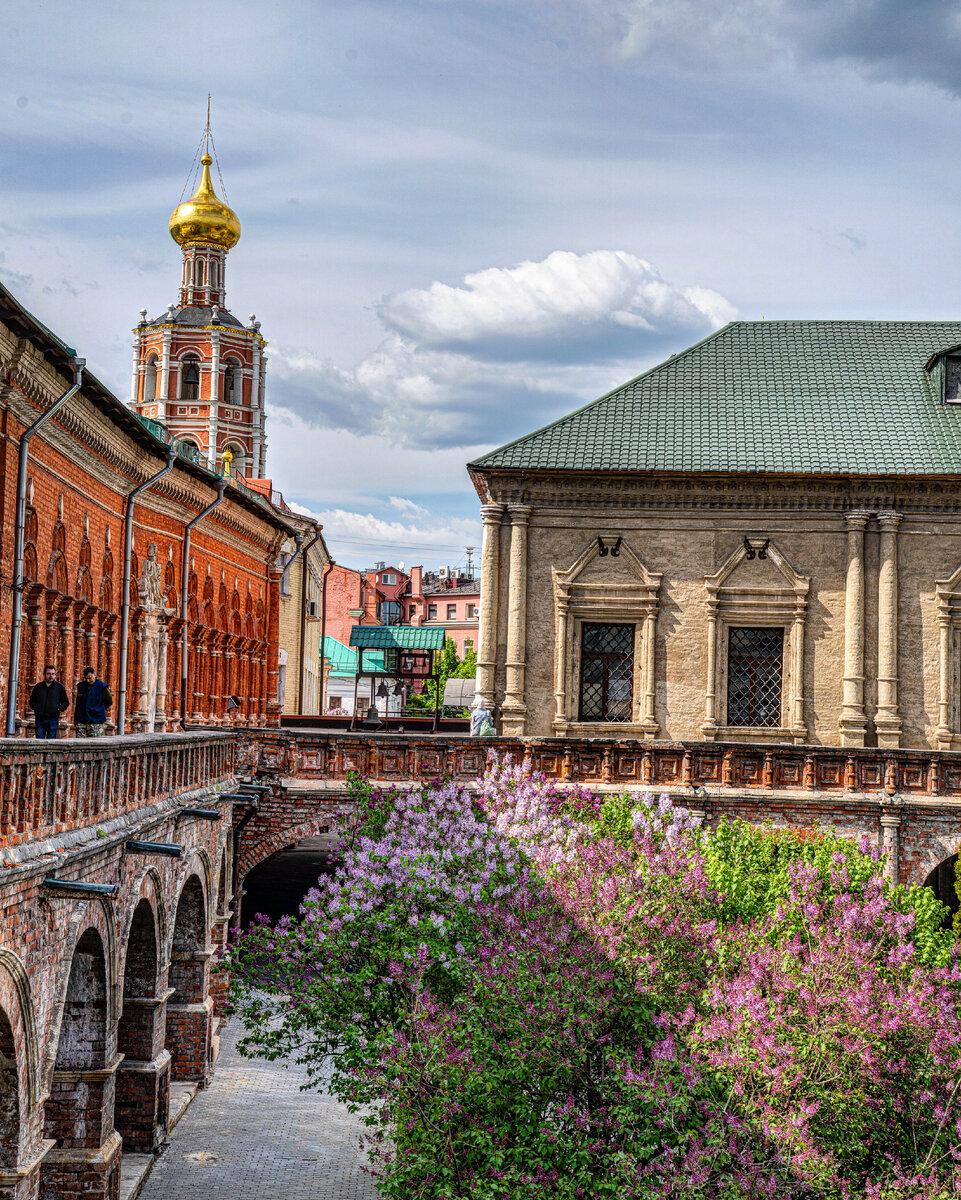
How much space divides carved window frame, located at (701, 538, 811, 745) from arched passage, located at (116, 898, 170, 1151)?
1439 cm

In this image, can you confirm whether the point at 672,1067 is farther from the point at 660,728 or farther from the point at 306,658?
the point at 306,658

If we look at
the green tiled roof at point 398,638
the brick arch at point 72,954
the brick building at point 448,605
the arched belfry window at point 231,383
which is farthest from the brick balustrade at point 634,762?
the brick building at point 448,605

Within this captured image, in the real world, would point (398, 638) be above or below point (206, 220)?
below

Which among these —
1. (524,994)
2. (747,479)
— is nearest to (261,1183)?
(524,994)

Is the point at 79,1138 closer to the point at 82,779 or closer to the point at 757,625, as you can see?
the point at 82,779

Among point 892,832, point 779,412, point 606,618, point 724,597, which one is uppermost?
point 779,412

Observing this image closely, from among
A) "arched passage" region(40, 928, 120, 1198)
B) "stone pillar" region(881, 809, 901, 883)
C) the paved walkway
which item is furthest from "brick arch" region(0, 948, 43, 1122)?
"stone pillar" region(881, 809, 901, 883)

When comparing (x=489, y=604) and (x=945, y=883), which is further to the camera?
(x=489, y=604)

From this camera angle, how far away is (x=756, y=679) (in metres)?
30.2

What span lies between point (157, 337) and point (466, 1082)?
141 ft

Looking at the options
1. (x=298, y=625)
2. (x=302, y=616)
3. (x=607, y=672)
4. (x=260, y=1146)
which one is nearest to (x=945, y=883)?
→ (x=607, y=672)

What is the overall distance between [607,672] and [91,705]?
13434mm

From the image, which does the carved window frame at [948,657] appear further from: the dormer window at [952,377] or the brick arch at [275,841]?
the brick arch at [275,841]

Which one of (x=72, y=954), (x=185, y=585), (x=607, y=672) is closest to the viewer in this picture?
(x=72, y=954)
